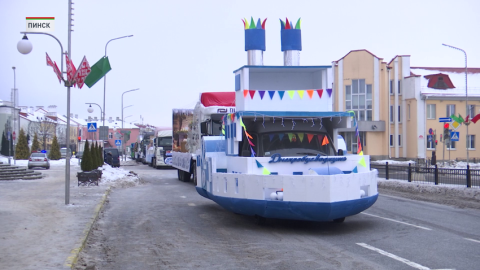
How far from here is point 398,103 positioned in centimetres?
5572

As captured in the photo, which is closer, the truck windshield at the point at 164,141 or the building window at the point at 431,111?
the truck windshield at the point at 164,141

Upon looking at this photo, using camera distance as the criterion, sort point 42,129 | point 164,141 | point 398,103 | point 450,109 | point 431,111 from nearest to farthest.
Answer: point 164,141 < point 431,111 < point 450,109 < point 398,103 < point 42,129

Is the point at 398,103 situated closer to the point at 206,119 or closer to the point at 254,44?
the point at 206,119

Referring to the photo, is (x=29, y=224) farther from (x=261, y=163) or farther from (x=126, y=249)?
(x=261, y=163)

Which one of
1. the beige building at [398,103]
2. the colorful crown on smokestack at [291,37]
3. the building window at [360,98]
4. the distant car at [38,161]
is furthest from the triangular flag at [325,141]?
the building window at [360,98]

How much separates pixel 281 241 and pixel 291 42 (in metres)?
5.92

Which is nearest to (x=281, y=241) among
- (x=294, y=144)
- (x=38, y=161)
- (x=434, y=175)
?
(x=294, y=144)

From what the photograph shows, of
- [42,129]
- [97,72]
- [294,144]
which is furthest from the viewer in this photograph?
[42,129]

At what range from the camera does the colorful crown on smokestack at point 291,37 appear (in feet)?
44.7

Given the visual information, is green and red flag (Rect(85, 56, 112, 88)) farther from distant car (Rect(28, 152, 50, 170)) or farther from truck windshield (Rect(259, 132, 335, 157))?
distant car (Rect(28, 152, 50, 170))

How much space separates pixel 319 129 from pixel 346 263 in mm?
4761

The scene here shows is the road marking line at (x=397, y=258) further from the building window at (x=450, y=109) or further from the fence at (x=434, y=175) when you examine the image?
the building window at (x=450, y=109)

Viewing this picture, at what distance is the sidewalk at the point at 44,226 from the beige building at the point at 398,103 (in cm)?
4014

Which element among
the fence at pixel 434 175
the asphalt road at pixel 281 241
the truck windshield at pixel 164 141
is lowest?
the asphalt road at pixel 281 241
